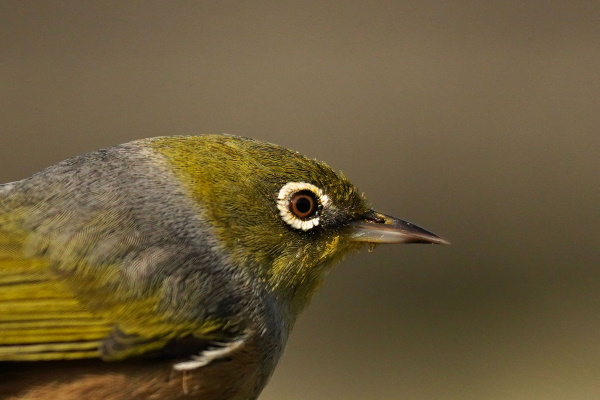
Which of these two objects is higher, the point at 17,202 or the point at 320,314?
the point at 17,202

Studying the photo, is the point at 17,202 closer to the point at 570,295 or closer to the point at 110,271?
the point at 110,271

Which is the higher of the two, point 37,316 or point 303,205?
point 303,205

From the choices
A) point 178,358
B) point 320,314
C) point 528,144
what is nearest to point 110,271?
point 178,358

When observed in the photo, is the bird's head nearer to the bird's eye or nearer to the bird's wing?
the bird's eye

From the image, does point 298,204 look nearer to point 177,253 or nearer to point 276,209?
point 276,209

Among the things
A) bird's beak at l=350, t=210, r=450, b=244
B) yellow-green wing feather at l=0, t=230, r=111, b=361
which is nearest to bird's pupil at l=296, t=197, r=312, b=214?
bird's beak at l=350, t=210, r=450, b=244

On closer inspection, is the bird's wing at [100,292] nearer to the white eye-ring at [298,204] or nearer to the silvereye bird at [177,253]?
the silvereye bird at [177,253]

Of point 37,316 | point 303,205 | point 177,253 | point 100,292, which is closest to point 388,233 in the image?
point 303,205
